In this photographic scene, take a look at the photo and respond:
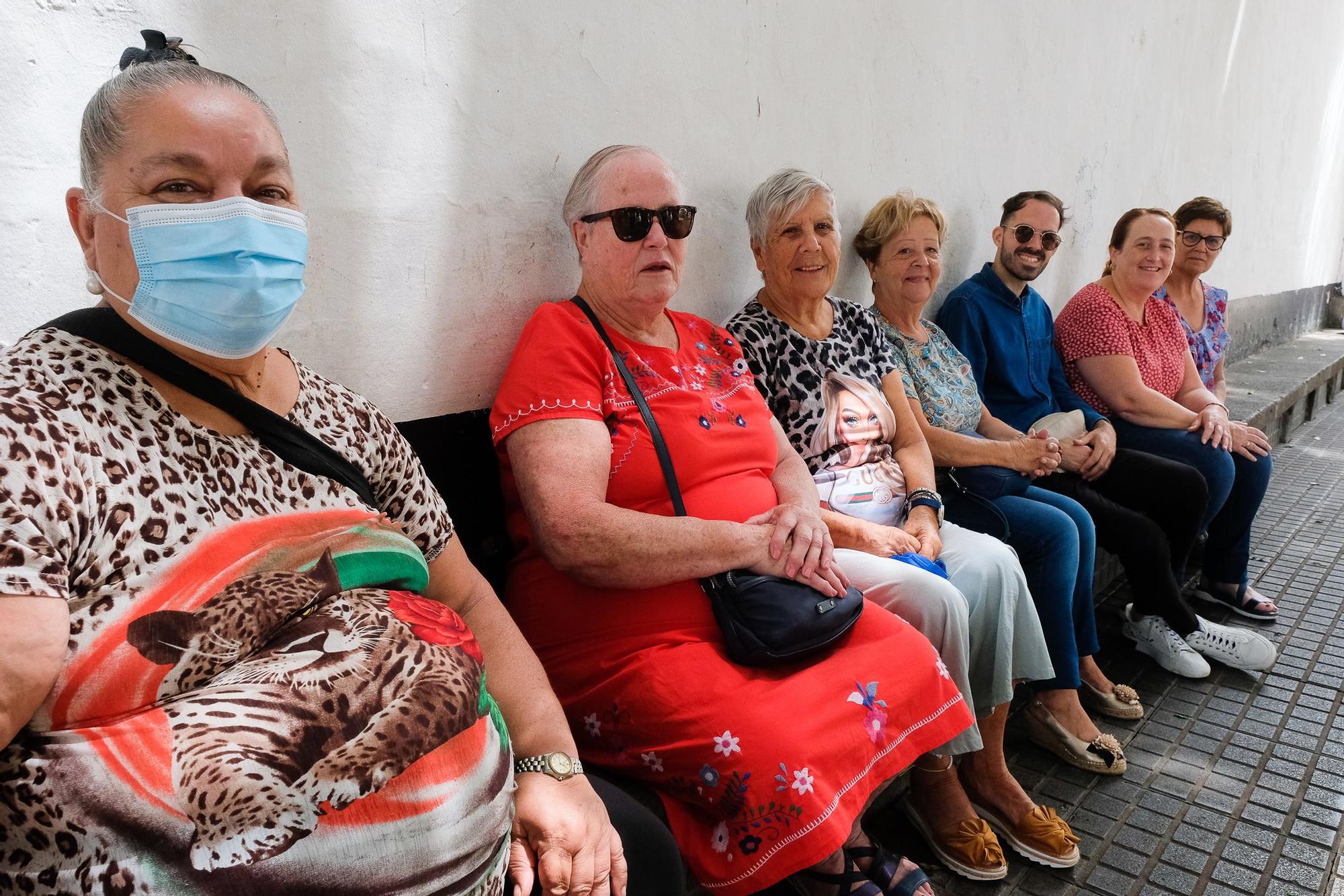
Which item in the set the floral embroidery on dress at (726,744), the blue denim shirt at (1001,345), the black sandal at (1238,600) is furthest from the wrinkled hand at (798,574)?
the black sandal at (1238,600)

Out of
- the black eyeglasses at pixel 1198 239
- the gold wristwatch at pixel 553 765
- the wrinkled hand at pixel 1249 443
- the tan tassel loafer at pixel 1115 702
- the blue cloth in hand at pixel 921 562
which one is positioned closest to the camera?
the gold wristwatch at pixel 553 765

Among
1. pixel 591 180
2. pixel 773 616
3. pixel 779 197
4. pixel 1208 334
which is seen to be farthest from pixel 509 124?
pixel 1208 334

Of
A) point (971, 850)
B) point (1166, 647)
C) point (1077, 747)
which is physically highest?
point (971, 850)

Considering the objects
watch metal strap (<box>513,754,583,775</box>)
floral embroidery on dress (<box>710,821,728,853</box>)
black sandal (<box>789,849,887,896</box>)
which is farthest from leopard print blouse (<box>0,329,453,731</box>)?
black sandal (<box>789,849,887,896</box>)

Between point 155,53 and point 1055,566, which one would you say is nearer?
point 155,53

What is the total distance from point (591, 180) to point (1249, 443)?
11.1ft

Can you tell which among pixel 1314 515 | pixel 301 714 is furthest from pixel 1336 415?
pixel 301 714

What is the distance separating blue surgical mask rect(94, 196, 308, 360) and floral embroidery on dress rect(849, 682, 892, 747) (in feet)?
4.26

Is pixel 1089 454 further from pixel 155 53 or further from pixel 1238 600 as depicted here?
pixel 155 53

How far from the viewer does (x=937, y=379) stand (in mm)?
3309

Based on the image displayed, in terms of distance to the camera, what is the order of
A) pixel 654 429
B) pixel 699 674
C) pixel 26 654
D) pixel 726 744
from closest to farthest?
pixel 26 654 → pixel 726 744 → pixel 699 674 → pixel 654 429

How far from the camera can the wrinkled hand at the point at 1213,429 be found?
12.9 feet

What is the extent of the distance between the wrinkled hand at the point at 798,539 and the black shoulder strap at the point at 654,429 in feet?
0.60

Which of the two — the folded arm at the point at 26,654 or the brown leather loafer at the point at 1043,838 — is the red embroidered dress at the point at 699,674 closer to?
the brown leather loafer at the point at 1043,838
